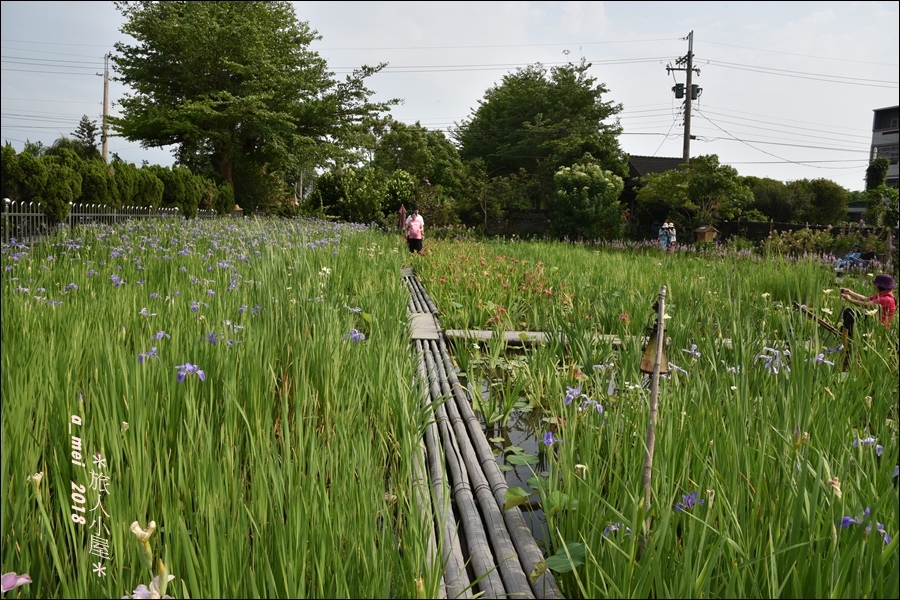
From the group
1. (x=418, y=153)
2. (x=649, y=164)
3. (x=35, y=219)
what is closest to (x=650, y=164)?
(x=649, y=164)

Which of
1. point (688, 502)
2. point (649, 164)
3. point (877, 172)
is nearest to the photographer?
point (688, 502)

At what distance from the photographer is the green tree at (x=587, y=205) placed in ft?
67.9

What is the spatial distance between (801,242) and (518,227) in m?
12.8

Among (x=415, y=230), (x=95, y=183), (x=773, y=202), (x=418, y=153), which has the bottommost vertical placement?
(x=415, y=230)

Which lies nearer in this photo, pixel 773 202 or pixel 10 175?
pixel 10 175

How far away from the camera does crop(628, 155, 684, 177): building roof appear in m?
29.7

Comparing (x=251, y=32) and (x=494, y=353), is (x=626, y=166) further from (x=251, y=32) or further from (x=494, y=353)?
(x=494, y=353)

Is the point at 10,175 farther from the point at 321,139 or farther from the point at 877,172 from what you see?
the point at 877,172

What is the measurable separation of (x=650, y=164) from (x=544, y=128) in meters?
5.67

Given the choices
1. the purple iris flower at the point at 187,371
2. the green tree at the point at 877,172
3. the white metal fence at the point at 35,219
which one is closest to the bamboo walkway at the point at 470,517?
the purple iris flower at the point at 187,371

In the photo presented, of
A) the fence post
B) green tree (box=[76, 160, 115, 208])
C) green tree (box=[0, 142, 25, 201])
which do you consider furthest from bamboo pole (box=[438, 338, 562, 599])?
green tree (box=[76, 160, 115, 208])

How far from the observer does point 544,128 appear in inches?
1164

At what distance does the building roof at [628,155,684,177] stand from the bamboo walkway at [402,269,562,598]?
93.0ft

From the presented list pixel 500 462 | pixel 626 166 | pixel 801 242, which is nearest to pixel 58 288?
pixel 500 462
